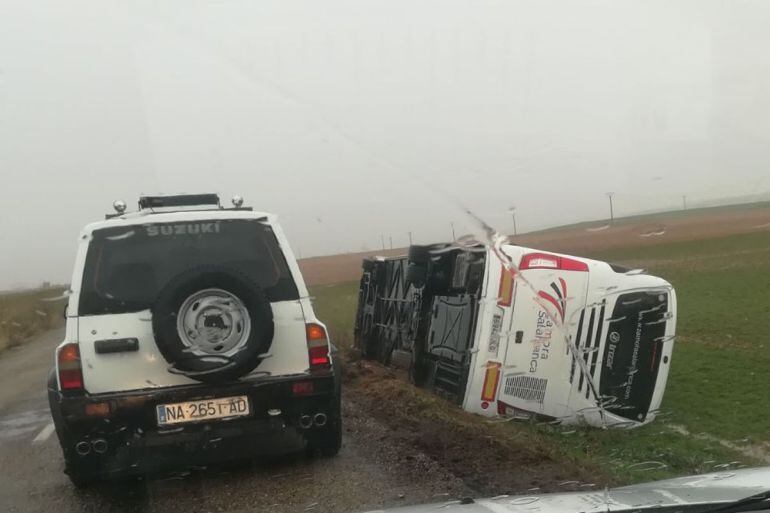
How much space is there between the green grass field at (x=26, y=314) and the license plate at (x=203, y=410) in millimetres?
22532

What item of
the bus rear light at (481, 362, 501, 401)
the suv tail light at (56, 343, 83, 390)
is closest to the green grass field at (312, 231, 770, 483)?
the bus rear light at (481, 362, 501, 401)

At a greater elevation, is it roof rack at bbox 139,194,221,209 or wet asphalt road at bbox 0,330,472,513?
roof rack at bbox 139,194,221,209

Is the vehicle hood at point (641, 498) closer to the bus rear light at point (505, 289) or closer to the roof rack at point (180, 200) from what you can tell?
the bus rear light at point (505, 289)

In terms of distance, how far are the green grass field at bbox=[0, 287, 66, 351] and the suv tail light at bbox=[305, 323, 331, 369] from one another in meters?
22.7

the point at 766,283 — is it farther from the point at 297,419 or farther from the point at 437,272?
the point at 297,419

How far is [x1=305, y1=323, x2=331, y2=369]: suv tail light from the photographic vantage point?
17.7 ft

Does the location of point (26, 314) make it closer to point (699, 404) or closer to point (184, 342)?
point (699, 404)

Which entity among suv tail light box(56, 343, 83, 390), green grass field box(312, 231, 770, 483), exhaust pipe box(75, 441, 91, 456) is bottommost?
green grass field box(312, 231, 770, 483)

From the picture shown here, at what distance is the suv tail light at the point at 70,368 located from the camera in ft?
16.5

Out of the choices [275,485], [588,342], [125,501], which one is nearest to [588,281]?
[588,342]

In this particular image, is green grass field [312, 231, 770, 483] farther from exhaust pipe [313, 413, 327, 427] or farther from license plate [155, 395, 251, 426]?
license plate [155, 395, 251, 426]

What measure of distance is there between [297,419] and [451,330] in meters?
2.69

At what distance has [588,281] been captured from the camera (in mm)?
6895

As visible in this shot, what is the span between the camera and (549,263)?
272 inches
